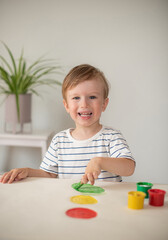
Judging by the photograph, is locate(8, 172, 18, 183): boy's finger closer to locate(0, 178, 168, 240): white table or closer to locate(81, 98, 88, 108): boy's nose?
locate(0, 178, 168, 240): white table

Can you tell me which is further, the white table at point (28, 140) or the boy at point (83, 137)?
the white table at point (28, 140)

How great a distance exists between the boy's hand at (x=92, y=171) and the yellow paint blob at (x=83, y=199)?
0.25ft

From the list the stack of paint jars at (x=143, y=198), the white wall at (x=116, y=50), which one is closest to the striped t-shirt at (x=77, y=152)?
the stack of paint jars at (x=143, y=198)

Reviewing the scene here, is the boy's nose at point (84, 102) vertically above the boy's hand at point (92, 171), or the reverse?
the boy's nose at point (84, 102)

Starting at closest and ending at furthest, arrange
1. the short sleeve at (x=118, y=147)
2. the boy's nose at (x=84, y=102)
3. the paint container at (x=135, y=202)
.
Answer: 1. the paint container at (x=135, y=202)
2. the short sleeve at (x=118, y=147)
3. the boy's nose at (x=84, y=102)

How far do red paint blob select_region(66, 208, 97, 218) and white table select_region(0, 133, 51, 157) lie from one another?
66.7 inches

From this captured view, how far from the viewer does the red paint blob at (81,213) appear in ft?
2.16

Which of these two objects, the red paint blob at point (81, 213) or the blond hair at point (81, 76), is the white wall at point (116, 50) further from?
the red paint blob at point (81, 213)

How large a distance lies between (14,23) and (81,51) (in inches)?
29.2

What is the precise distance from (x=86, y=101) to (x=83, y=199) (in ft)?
1.91

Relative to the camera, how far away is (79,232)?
1.87 ft

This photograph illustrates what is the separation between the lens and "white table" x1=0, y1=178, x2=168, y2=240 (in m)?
0.57

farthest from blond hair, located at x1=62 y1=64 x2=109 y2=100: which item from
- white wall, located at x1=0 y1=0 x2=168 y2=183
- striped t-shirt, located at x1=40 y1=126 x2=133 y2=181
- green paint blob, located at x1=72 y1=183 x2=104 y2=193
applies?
white wall, located at x1=0 y1=0 x2=168 y2=183

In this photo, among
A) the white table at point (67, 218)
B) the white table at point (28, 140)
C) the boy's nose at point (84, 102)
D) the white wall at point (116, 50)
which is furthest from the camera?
the white wall at point (116, 50)
